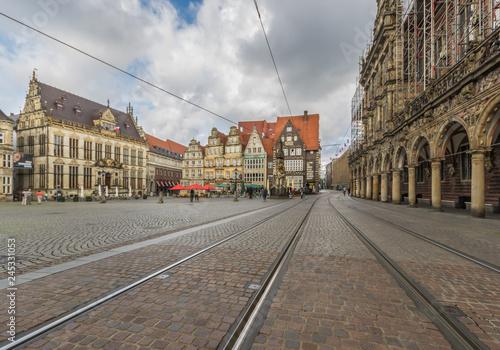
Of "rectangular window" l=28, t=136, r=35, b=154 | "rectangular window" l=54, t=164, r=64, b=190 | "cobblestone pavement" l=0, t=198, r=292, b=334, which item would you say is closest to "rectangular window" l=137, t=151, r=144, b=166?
"rectangular window" l=54, t=164, r=64, b=190

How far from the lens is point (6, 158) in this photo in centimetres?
3169

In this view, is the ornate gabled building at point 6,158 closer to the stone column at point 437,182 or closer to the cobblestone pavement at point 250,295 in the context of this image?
the cobblestone pavement at point 250,295

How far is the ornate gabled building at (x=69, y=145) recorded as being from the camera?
35781 mm

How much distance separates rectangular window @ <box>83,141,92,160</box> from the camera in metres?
40.1

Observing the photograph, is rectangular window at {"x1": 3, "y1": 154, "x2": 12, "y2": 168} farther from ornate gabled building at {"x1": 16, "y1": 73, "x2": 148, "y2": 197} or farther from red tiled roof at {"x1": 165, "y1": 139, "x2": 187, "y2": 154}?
red tiled roof at {"x1": 165, "y1": 139, "x2": 187, "y2": 154}

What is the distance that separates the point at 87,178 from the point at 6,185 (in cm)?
985

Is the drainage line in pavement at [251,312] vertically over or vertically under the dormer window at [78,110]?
under

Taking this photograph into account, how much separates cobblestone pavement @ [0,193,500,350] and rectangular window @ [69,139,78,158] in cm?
4206

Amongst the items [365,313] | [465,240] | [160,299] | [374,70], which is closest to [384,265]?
[365,313]

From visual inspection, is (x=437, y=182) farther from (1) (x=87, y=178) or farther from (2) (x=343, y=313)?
(1) (x=87, y=178)

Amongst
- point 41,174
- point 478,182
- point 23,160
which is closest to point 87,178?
point 41,174

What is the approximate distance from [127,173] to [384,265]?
2016 inches

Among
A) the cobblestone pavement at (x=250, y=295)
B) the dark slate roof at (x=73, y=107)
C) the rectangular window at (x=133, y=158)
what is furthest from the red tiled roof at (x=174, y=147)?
the cobblestone pavement at (x=250, y=295)

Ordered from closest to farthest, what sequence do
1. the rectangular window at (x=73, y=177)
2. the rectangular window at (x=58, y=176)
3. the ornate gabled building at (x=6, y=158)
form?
the ornate gabled building at (x=6, y=158), the rectangular window at (x=58, y=176), the rectangular window at (x=73, y=177)
